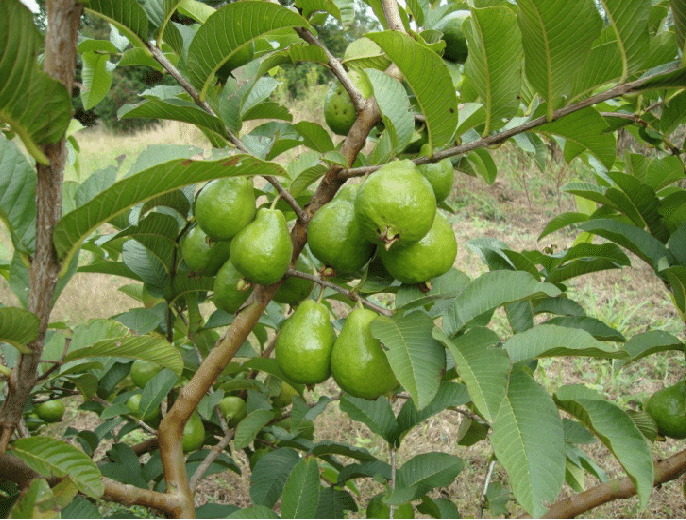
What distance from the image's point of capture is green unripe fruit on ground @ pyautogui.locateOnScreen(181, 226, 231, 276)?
945 millimetres

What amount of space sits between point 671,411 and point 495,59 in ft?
2.35

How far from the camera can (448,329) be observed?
0.71 meters

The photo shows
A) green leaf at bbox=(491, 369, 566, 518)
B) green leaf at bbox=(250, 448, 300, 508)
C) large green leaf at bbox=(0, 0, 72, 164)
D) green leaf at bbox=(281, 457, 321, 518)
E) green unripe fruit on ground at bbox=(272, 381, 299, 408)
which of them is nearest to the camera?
large green leaf at bbox=(0, 0, 72, 164)

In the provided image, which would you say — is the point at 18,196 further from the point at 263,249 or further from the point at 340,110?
the point at 340,110

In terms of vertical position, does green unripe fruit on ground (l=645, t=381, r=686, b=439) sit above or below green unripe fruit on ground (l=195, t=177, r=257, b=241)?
below

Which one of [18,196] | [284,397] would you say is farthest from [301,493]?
[284,397]

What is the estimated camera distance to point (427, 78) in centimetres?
66

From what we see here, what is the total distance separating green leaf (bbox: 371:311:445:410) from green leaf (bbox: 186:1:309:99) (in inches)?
16.8

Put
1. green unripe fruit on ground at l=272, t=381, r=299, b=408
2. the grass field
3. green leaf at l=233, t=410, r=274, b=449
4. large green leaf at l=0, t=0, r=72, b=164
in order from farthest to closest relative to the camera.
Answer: the grass field → green unripe fruit on ground at l=272, t=381, r=299, b=408 → green leaf at l=233, t=410, r=274, b=449 → large green leaf at l=0, t=0, r=72, b=164

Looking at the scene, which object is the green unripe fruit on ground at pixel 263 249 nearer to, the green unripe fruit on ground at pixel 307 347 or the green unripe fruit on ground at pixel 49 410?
the green unripe fruit on ground at pixel 307 347

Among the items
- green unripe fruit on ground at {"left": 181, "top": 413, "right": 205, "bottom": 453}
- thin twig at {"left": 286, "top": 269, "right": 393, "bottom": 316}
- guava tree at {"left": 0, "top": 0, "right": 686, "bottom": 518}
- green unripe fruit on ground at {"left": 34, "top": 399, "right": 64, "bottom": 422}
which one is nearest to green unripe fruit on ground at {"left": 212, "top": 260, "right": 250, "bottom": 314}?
guava tree at {"left": 0, "top": 0, "right": 686, "bottom": 518}

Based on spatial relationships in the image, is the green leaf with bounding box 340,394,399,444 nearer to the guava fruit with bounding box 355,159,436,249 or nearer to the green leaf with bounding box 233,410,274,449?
the green leaf with bounding box 233,410,274,449

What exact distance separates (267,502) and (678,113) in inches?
40.2

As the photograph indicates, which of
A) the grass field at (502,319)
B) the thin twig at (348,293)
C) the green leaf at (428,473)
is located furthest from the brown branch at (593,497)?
the grass field at (502,319)
